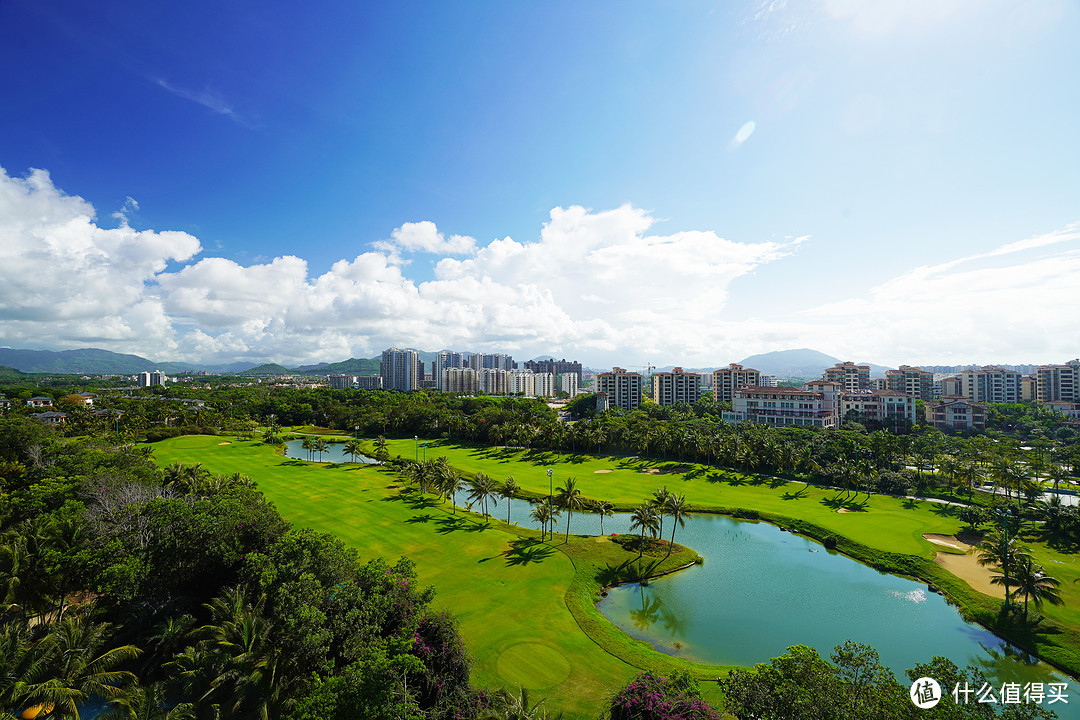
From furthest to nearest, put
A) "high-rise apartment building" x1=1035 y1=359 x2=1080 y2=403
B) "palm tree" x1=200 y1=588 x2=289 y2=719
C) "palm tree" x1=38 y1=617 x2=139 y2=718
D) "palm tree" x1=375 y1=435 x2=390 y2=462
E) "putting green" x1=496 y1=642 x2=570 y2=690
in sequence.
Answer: "high-rise apartment building" x1=1035 y1=359 x2=1080 y2=403 < "palm tree" x1=375 y1=435 x2=390 y2=462 < "putting green" x1=496 y1=642 x2=570 y2=690 < "palm tree" x1=200 y1=588 x2=289 y2=719 < "palm tree" x1=38 y1=617 x2=139 y2=718

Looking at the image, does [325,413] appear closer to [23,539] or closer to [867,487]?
[23,539]

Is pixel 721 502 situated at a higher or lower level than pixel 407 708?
lower

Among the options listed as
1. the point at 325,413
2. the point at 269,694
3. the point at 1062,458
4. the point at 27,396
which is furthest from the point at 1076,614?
the point at 27,396

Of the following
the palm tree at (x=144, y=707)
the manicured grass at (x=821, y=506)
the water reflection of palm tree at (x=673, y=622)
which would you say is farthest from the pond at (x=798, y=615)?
the palm tree at (x=144, y=707)

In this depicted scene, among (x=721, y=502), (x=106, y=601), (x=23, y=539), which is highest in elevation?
(x=23, y=539)

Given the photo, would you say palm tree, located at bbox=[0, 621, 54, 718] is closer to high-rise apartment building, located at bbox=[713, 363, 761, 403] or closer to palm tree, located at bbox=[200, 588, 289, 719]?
palm tree, located at bbox=[200, 588, 289, 719]

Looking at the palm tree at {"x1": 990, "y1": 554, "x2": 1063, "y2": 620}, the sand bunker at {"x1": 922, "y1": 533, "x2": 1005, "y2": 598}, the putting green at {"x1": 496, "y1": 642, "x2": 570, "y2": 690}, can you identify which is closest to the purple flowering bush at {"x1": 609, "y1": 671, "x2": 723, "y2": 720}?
the putting green at {"x1": 496, "y1": 642, "x2": 570, "y2": 690}

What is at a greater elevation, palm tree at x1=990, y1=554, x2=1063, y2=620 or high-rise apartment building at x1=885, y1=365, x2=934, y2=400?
high-rise apartment building at x1=885, y1=365, x2=934, y2=400
